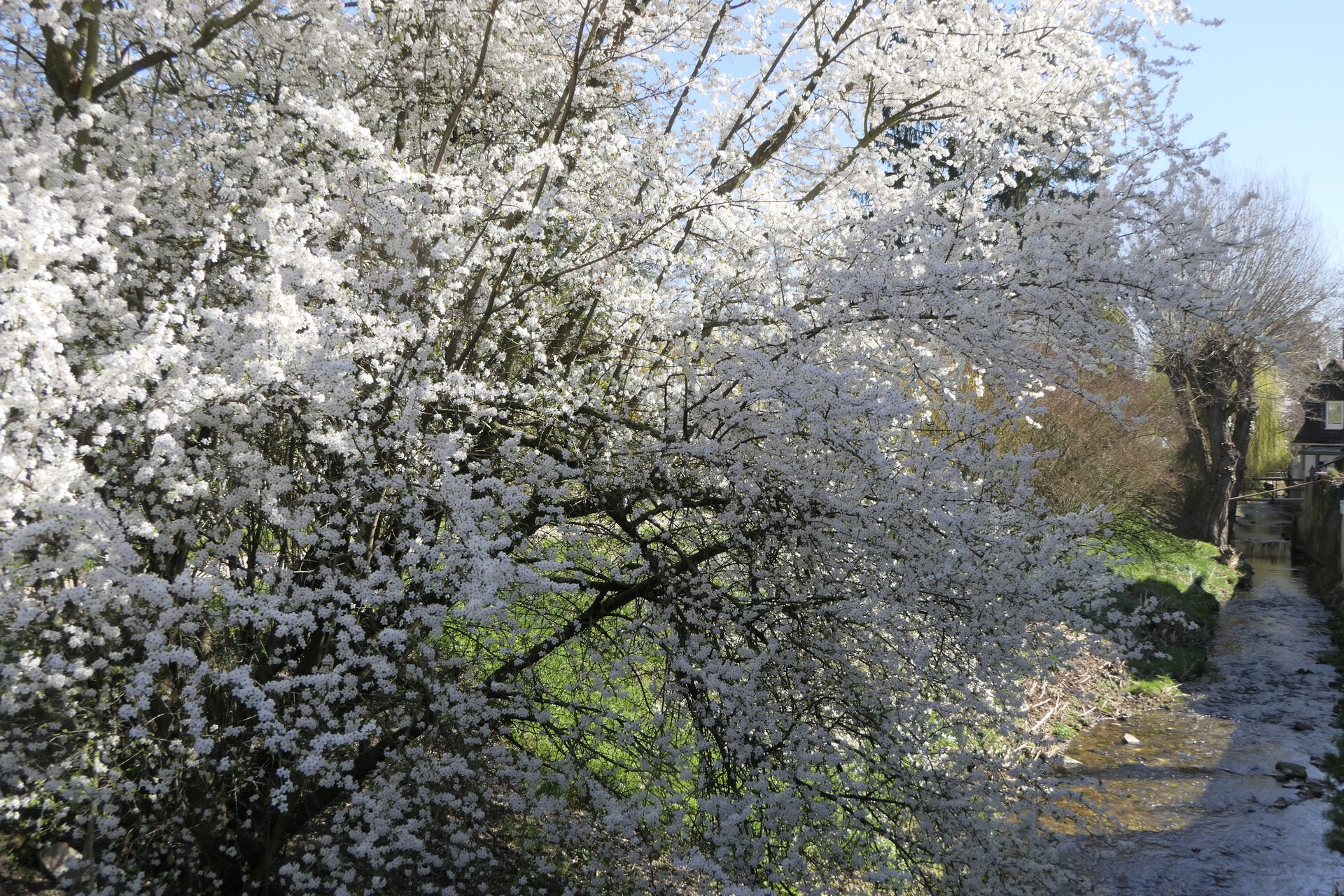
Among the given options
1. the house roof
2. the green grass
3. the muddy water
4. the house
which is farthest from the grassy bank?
the house

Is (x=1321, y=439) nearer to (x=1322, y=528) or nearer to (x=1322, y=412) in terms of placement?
(x=1322, y=412)

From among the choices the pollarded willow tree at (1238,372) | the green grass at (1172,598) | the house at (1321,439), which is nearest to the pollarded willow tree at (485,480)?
the green grass at (1172,598)

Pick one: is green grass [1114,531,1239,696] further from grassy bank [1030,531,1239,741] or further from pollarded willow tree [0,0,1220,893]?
pollarded willow tree [0,0,1220,893]

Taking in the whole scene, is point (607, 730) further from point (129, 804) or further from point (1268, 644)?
point (1268, 644)

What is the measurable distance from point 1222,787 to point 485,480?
8.75 m

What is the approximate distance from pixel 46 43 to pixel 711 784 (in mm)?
4681

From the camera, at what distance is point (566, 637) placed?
15.6ft

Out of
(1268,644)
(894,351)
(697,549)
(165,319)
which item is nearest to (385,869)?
(697,549)

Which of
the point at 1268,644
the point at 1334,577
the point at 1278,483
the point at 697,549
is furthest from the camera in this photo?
the point at 1278,483

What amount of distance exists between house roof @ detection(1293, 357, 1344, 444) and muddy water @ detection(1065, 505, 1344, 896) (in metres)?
15.6

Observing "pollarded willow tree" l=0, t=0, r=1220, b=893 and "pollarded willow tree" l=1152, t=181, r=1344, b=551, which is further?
"pollarded willow tree" l=1152, t=181, r=1344, b=551

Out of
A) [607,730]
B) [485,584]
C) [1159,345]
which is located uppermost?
[1159,345]

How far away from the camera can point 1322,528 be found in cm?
2150

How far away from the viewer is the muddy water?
24.8ft
